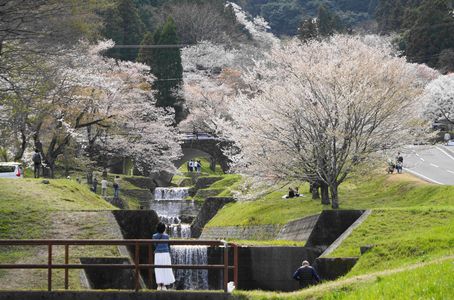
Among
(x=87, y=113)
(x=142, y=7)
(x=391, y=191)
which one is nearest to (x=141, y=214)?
(x=391, y=191)

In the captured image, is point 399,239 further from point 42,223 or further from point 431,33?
point 431,33

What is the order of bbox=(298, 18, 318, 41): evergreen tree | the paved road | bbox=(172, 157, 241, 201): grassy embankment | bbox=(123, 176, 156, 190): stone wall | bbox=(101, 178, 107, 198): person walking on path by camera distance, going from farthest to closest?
bbox=(298, 18, 318, 41): evergreen tree → bbox=(123, 176, 156, 190): stone wall → bbox=(172, 157, 241, 201): grassy embankment → bbox=(101, 178, 107, 198): person walking on path → the paved road

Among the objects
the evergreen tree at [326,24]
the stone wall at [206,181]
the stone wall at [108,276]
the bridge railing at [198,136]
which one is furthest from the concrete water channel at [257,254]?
the evergreen tree at [326,24]

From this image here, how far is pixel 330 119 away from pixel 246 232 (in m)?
6.28

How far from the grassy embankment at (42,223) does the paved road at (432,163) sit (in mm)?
14129

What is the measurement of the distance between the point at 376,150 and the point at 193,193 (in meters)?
27.2

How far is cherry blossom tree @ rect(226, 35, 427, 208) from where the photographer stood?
29.1 meters

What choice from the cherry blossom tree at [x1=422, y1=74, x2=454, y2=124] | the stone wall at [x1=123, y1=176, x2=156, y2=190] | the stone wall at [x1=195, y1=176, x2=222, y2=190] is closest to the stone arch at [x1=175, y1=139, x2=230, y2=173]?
the stone wall at [x1=195, y1=176, x2=222, y2=190]

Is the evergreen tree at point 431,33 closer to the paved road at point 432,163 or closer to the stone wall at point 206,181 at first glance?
the paved road at point 432,163

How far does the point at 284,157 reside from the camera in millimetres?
30406

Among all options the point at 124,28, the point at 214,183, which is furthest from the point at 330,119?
the point at 124,28

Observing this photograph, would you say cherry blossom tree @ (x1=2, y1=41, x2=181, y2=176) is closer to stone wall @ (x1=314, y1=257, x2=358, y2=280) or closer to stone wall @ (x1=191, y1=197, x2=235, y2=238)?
stone wall @ (x1=191, y1=197, x2=235, y2=238)

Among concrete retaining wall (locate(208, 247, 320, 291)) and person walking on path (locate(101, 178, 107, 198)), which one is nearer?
concrete retaining wall (locate(208, 247, 320, 291))

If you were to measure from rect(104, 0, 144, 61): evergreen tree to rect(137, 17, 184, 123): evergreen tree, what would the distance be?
6199 millimetres
